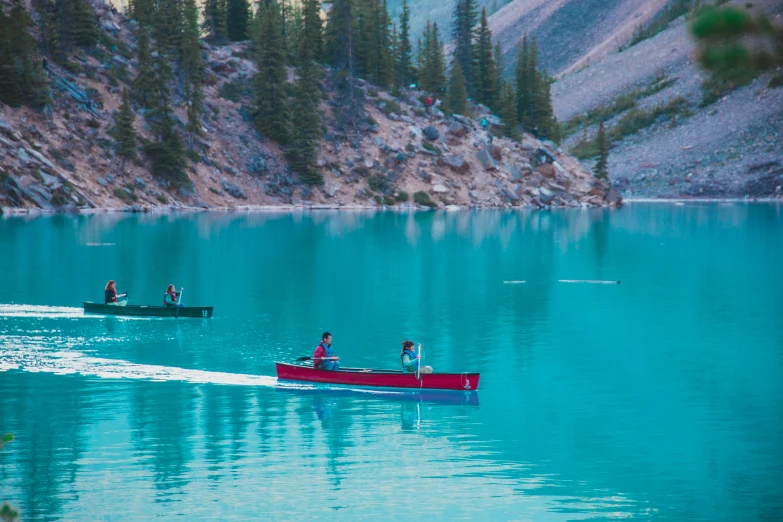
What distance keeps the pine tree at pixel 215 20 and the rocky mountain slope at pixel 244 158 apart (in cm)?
444

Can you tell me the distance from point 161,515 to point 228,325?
24212 millimetres

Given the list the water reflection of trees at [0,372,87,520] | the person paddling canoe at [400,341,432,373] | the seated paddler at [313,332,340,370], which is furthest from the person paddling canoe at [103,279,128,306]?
the person paddling canoe at [400,341,432,373]

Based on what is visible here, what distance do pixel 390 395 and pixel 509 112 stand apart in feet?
A: 418

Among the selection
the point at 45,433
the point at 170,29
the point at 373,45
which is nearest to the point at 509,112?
the point at 373,45

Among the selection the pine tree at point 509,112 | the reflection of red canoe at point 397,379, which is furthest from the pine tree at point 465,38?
the reflection of red canoe at point 397,379

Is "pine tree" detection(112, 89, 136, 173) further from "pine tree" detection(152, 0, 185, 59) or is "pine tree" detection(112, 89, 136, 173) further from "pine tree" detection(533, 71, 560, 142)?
"pine tree" detection(533, 71, 560, 142)

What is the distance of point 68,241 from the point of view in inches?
2938

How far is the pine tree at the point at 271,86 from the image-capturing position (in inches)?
5108

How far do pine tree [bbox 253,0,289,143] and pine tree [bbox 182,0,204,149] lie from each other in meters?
8.91

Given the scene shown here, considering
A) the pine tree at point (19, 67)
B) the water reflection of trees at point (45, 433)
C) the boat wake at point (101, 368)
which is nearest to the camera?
the water reflection of trees at point (45, 433)

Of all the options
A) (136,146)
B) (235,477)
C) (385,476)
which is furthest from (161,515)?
(136,146)

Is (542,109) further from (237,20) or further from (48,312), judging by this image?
(48,312)

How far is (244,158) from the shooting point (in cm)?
12719

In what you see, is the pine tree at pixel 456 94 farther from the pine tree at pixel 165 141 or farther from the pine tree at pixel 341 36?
the pine tree at pixel 165 141
